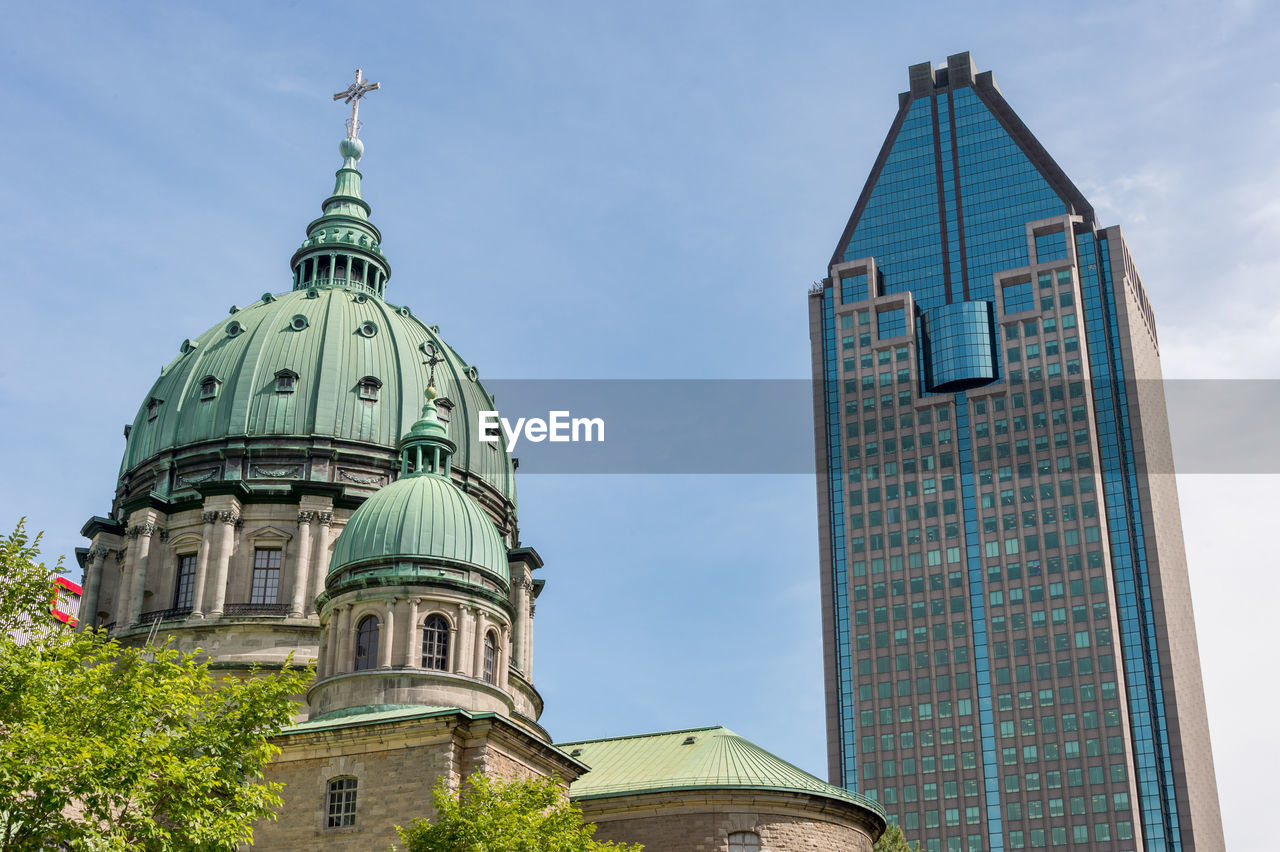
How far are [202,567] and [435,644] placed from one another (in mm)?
16559

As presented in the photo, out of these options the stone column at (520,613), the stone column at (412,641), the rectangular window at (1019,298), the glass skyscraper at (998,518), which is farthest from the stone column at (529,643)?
the rectangular window at (1019,298)

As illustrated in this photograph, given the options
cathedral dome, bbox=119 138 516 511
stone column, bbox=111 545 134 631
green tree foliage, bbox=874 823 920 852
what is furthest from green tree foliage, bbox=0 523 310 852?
green tree foliage, bbox=874 823 920 852

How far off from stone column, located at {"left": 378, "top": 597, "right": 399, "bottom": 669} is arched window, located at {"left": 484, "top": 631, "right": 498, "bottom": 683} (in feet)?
11.4

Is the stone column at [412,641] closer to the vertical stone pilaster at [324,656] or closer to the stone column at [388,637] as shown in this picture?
the stone column at [388,637]

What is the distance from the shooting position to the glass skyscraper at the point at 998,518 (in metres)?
125

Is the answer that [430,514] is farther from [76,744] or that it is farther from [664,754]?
[76,744]

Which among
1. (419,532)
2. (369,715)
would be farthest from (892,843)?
(369,715)

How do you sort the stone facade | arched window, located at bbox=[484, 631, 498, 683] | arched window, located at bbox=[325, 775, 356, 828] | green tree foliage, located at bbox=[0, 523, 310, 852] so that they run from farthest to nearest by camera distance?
arched window, located at bbox=[484, 631, 498, 683], arched window, located at bbox=[325, 775, 356, 828], the stone facade, green tree foliage, located at bbox=[0, 523, 310, 852]

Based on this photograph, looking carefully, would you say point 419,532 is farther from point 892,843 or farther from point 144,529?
point 892,843

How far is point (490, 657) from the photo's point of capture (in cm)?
5184

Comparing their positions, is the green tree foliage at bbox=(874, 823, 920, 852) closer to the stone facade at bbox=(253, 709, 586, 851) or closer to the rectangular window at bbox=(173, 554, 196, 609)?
the stone facade at bbox=(253, 709, 586, 851)

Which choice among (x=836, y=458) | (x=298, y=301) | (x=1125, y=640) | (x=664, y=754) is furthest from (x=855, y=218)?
(x=664, y=754)

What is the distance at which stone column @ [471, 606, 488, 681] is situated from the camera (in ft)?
164

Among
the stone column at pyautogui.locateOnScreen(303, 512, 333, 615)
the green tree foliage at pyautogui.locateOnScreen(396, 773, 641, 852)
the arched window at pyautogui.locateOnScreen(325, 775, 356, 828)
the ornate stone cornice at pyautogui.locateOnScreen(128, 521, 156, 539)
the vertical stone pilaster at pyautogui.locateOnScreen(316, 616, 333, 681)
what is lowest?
the green tree foliage at pyautogui.locateOnScreen(396, 773, 641, 852)
